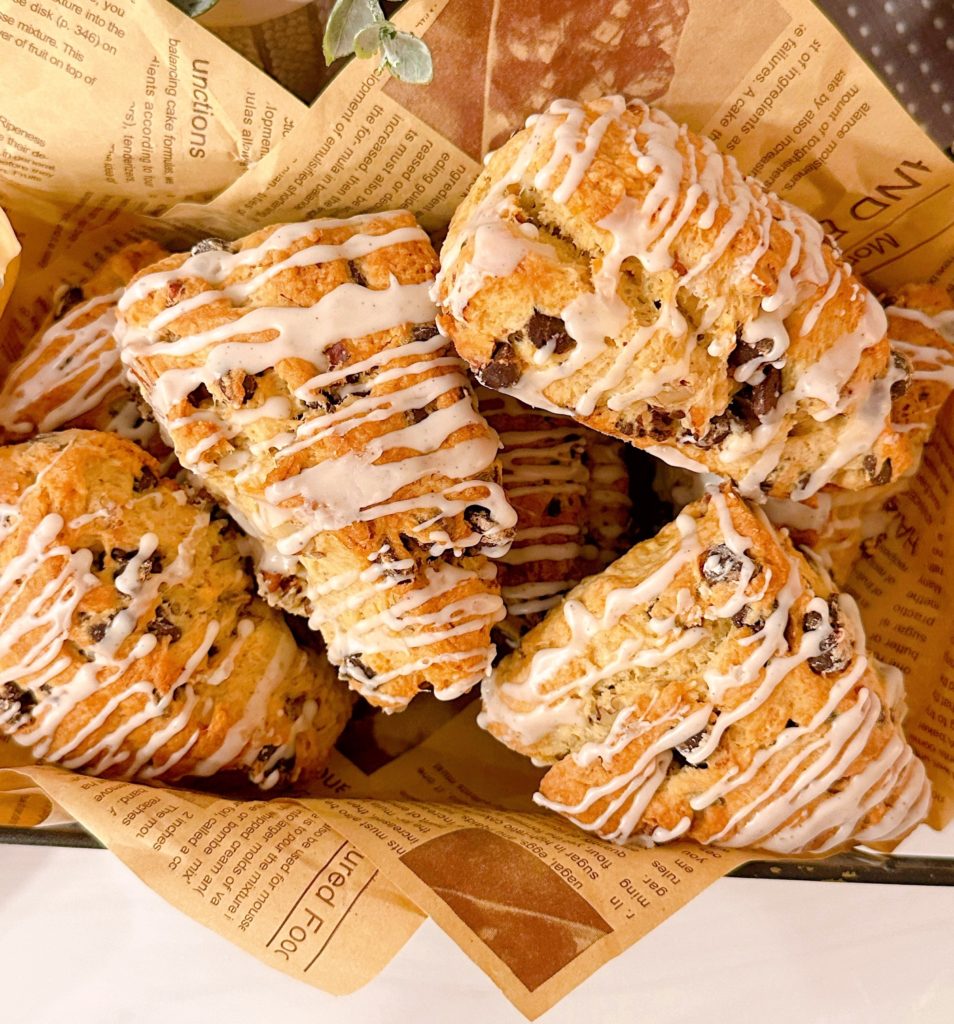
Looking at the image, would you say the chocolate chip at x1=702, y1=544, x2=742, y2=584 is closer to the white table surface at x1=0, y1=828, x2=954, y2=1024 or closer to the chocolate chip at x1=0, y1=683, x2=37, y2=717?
the white table surface at x1=0, y1=828, x2=954, y2=1024

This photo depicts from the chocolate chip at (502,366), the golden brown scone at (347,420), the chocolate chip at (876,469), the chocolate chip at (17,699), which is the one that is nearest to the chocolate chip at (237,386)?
the golden brown scone at (347,420)

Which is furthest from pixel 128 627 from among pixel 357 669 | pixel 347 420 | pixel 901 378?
pixel 901 378

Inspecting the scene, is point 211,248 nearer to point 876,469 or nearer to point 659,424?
point 659,424

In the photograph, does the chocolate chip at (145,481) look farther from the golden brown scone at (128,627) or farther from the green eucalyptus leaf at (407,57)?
the green eucalyptus leaf at (407,57)

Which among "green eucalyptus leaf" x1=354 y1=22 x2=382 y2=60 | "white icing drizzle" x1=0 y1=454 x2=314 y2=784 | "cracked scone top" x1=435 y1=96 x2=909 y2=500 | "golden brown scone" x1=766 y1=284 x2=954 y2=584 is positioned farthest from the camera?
"golden brown scone" x1=766 y1=284 x2=954 y2=584

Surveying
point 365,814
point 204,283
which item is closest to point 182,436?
point 204,283

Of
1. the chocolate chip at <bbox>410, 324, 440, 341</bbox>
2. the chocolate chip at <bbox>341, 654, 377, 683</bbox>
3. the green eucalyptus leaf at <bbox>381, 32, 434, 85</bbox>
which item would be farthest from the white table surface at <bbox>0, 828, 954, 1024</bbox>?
the green eucalyptus leaf at <bbox>381, 32, 434, 85</bbox>
